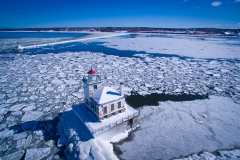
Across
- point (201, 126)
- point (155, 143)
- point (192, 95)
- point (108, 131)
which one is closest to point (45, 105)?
point (108, 131)

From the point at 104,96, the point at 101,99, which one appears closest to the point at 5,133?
the point at 101,99

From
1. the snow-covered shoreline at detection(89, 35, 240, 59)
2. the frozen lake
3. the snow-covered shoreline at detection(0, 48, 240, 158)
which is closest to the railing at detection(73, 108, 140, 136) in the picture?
the frozen lake

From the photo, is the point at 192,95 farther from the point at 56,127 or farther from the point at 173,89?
the point at 56,127

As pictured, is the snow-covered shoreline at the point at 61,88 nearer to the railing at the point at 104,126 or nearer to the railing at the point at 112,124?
the railing at the point at 112,124

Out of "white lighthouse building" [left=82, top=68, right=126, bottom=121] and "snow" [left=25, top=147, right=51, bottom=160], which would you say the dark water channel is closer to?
"white lighthouse building" [left=82, top=68, right=126, bottom=121]

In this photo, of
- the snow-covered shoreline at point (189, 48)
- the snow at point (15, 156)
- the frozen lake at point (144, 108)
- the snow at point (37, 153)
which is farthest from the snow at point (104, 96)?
the snow-covered shoreline at point (189, 48)

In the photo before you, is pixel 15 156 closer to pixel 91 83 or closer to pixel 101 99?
pixel 101 99
